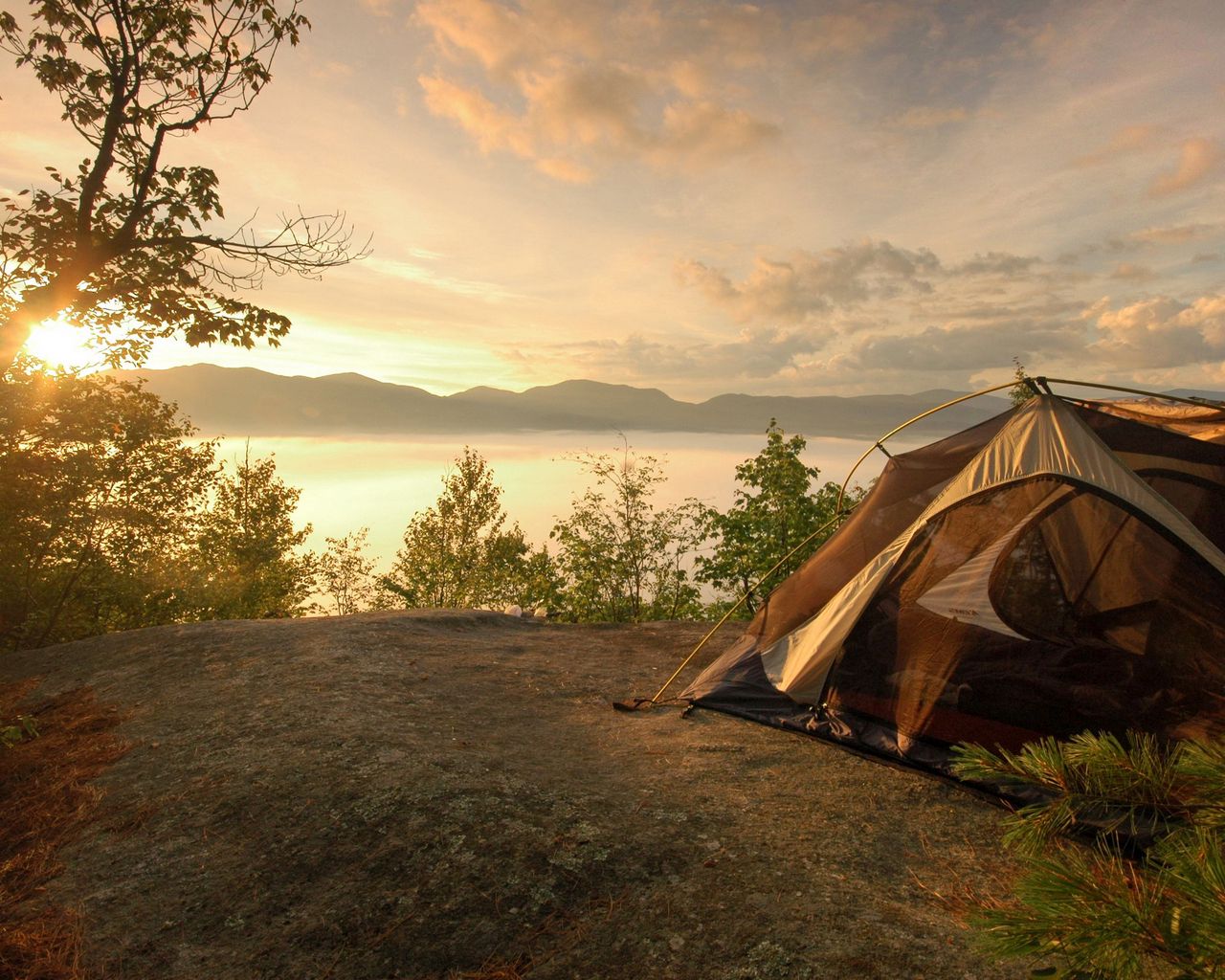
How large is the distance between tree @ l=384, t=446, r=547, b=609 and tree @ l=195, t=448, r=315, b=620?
5.34 m

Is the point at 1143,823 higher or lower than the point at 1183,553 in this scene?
lower

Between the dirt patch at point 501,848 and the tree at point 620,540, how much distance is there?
592 inches

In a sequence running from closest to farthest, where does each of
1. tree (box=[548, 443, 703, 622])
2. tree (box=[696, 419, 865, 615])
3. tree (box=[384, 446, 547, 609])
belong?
→ tree (box=[696, 419, 865, 615])
tree (box=[548, 443, 703, 622])
tree (box=[384, 446, 547, 609])

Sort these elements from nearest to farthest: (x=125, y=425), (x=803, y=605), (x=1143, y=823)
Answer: (x=1143, y=823), (x=803, y=605), (x=125, y=425)

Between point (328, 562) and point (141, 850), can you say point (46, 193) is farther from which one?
point (328, 562)

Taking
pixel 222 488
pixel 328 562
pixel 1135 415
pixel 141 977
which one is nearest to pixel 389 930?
pixel 141 977

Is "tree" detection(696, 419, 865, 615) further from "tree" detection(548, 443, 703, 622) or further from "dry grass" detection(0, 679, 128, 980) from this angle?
"dry grass" detection(0, 679, 128, 980)

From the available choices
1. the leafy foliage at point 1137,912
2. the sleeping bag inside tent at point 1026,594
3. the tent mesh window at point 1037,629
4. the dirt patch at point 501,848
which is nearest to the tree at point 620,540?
the dirt patch at point 501,848

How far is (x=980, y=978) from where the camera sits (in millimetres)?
3268

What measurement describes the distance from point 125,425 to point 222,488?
76.9 feet

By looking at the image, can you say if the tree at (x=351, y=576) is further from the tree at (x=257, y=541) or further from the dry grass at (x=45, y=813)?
the dry grass at (x=45, y=813)

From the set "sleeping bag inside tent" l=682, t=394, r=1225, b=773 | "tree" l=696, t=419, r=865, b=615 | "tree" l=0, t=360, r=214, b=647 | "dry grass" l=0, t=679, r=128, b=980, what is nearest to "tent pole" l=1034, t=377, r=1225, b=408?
"sleeping bag inside tent" l=682, t=394, r=1225, b=773

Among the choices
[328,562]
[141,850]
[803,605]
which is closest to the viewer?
[141,850]

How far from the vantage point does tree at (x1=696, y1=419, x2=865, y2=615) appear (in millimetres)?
21484
